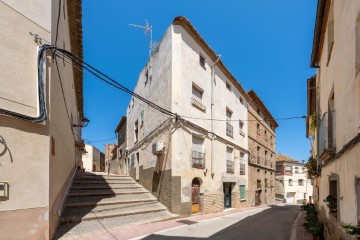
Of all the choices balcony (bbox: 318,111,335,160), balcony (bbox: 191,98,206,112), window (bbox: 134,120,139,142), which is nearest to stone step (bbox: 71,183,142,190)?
window (bbox: 134,120,139,142)

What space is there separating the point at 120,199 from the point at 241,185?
10.5 m

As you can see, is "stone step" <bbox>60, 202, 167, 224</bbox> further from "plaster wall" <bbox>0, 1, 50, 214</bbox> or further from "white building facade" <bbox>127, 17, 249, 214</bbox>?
"plaster wall" <bbox>0, 1, 50, 214</bbox>

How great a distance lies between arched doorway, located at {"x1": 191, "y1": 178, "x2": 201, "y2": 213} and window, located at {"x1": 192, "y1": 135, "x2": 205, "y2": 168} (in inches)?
31.7

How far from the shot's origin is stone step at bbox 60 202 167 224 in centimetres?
758

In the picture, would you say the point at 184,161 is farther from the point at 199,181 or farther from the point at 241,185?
the point at 241,185

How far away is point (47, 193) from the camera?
17.2 feet

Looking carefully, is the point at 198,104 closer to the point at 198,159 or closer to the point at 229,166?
the point at 198,159

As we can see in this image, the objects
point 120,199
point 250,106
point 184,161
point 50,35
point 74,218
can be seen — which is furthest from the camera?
point 250,106

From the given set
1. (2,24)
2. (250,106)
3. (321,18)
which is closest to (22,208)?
(2,24)

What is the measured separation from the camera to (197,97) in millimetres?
13609

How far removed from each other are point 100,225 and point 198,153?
20.9ft

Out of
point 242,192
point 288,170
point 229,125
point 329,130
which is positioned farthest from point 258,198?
point 288,170

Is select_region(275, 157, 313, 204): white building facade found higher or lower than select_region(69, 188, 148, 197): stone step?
lower

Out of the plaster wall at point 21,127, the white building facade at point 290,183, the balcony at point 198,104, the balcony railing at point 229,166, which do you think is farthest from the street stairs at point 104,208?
the white building facade at point 290,183
